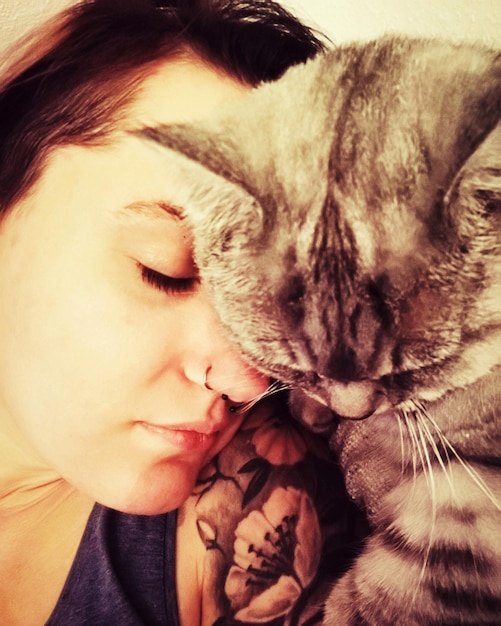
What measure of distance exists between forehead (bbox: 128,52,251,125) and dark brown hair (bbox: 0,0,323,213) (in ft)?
0.05

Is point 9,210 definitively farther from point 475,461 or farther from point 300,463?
point 475,461

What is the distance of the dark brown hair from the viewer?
0.55m

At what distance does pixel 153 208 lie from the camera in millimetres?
504

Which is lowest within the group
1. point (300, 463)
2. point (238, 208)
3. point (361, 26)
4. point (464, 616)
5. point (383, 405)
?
point (464, 616)

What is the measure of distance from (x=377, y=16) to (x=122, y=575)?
2.93ft

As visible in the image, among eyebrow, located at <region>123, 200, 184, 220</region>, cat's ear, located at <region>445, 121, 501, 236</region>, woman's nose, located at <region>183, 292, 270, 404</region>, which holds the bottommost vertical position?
woman's nose, located at <region>183, 292, 270, 404</region>

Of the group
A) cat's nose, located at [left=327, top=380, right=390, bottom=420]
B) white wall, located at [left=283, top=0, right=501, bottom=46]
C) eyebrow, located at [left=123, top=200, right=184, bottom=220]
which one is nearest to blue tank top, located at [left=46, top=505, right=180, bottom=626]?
cat's nose, located at [left=327, top=380, right=390, bottom=420]

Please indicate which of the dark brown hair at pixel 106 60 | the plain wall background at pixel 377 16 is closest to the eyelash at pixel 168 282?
the dark brown hair at pixel 106 60

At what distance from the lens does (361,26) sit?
2.36 feet

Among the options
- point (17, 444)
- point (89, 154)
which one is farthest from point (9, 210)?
point (17, 444)

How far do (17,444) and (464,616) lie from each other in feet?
2.24

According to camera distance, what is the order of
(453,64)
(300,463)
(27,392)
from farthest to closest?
(300,463) → (27,392) → (453,64)

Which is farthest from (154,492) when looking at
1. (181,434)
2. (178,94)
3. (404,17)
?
(404,17)

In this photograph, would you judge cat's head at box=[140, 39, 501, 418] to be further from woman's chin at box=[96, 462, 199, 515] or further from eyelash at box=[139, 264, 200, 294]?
woman's chin at box=[96, 462, 199, 515]
